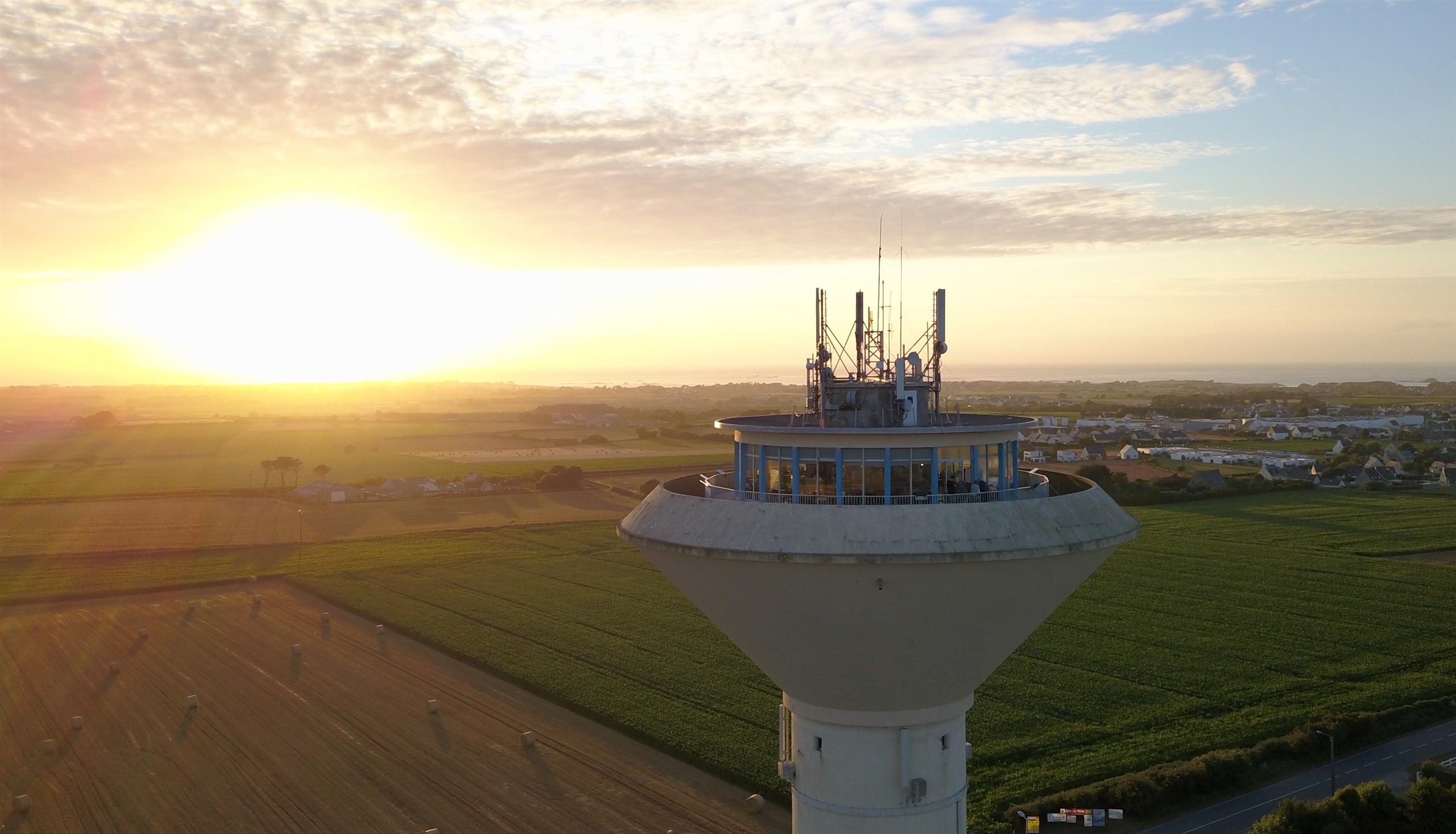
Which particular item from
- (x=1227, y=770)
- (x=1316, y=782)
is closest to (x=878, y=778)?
(x=1227, y=770)

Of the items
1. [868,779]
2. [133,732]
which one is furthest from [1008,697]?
[133,732]

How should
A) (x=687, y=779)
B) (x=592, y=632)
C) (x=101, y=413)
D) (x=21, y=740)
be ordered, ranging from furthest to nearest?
(x=101, y=413), (x=592, y=632), (x=21, y=740), (x=687, y=779)

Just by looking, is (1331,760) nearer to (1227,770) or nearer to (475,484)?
(1227,770)

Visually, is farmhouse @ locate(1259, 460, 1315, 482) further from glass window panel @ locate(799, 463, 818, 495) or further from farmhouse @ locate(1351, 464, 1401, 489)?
glass window panel @ locate(799, 463, 818, 495)

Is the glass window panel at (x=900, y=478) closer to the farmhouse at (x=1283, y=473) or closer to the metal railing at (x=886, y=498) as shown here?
the metal railing at (x=886, y=498)

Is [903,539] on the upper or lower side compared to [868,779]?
upper

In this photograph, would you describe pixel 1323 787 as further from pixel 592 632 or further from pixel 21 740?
pixel 21 740
